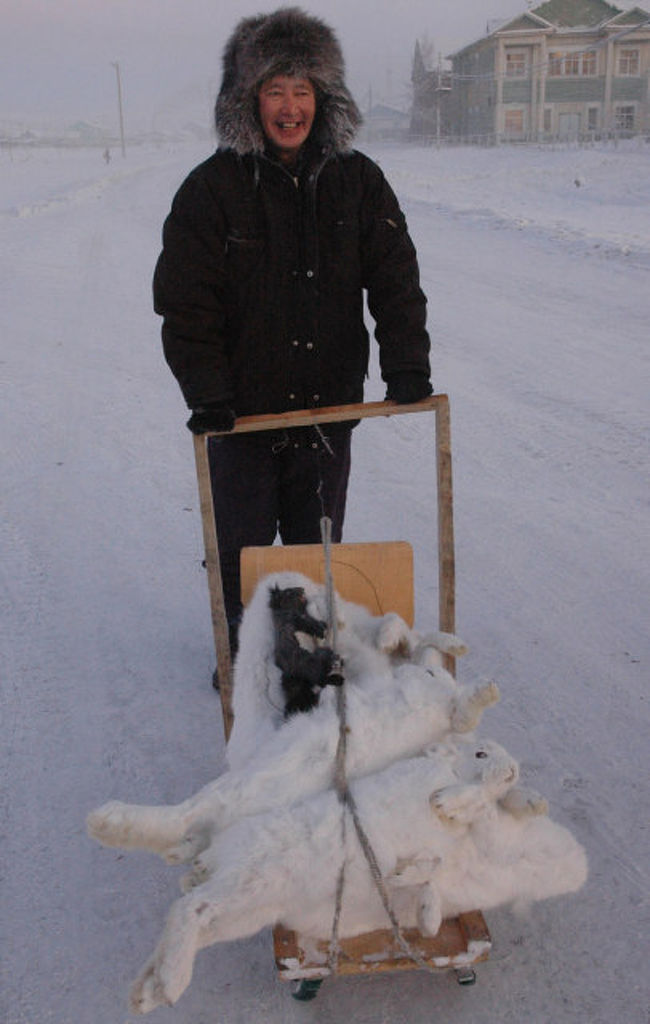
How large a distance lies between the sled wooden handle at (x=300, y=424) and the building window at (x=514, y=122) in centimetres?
4538

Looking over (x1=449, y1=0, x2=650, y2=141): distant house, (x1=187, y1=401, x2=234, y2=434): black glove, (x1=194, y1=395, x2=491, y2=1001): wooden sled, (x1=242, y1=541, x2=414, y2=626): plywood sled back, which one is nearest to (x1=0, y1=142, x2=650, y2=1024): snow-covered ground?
(x1=194, y1=395, x2=491, y2=1001): wooden sled

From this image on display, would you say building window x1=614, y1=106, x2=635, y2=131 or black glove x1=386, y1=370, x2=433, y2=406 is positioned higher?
building window x1=614, y1=106, x2=635, y2=131

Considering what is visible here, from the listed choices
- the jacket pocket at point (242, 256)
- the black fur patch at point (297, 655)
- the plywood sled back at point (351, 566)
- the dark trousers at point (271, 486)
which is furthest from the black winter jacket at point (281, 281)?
the black fur patch at point (297, 655)

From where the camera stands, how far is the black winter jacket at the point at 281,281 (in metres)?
2.75

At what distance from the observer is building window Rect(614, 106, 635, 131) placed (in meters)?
43.5

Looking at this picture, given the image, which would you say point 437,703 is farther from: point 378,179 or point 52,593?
point 52,593

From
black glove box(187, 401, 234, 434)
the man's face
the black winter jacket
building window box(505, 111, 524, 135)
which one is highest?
building window box(505, 111, 524, 135)

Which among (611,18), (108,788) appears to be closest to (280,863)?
(108,788)

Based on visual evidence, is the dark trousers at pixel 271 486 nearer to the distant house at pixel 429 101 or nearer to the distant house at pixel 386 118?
the distant house at pixel 429 101

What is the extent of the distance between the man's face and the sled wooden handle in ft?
2.75

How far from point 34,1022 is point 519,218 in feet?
47.0

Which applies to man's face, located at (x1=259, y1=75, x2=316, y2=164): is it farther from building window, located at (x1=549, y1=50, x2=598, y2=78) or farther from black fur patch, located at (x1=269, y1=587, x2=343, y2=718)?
building window, located at (x1=549, y1=50, x2=598, y2=78)

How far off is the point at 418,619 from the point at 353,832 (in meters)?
1.90

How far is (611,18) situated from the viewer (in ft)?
139
